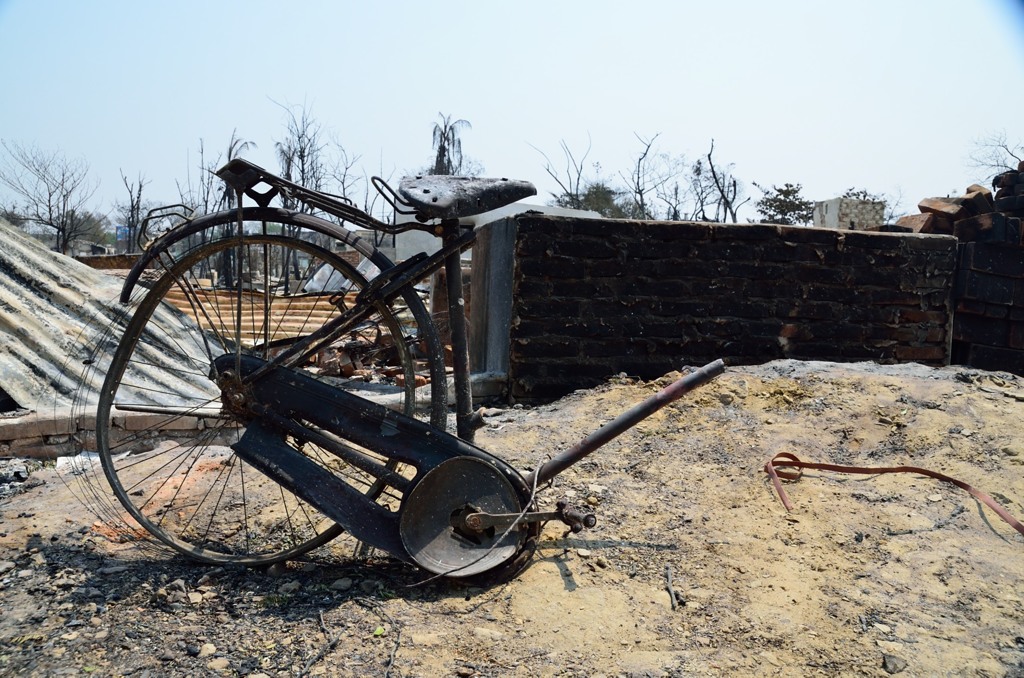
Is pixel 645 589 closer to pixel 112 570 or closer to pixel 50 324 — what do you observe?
pixel 112 570

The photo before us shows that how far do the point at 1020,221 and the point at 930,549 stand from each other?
4923mm

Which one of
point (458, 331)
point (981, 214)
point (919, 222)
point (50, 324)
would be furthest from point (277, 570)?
point (919, 222)

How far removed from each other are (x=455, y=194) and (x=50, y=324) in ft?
14.5

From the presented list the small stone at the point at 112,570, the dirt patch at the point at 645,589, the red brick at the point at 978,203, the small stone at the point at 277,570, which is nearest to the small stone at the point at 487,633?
the dirt patch at the point at 645,589

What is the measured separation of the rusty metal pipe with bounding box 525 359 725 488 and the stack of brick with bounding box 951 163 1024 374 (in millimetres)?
4054

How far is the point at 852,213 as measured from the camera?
1096 centimetres

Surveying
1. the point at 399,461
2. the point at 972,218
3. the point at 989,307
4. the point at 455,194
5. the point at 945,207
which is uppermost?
the point at 945,207

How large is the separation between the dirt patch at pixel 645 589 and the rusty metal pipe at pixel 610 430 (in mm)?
289

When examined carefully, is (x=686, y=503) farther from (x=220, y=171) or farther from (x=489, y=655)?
(x=220, y=171)

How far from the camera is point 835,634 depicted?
247 cm

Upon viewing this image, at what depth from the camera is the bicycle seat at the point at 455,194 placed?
2852 millimetres

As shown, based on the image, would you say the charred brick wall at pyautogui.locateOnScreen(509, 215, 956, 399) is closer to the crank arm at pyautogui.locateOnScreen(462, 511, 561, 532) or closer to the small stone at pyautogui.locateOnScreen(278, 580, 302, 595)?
the crank arm at pyautogui.locateOnScreen(462, 511, 561, 532)

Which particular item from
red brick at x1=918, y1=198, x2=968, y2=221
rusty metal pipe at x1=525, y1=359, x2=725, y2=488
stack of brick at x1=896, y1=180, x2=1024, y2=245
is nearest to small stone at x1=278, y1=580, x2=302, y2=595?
rusty metal pipe at x1=525, y1=359, x2=725, y2=488

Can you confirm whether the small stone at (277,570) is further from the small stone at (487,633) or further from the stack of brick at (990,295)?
the stack of brick at (990,295)
